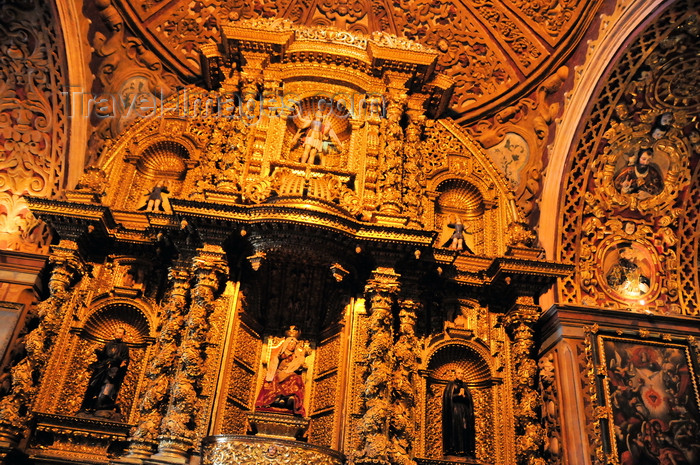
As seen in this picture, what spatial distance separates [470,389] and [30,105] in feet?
29.3

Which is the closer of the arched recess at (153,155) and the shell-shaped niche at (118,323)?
the shell-shaped niche at (118,323)

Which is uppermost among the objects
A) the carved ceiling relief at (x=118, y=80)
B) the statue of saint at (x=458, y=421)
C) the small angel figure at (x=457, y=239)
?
the carved ceiling relief at (x=118, y=80)

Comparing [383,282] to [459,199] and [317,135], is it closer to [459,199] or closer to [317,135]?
[459,199]

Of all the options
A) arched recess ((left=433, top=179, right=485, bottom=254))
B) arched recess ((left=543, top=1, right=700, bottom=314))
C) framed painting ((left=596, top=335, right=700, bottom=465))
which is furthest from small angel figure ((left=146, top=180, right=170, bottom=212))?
framed painting ((left=596, top=335, right=700, bottom=465))

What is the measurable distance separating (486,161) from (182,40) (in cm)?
626

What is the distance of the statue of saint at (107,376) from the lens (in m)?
9.37

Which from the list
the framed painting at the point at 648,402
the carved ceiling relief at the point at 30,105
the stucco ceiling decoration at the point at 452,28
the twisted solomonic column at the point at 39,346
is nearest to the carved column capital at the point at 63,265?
the twisted solomonic column at the point at 39,346

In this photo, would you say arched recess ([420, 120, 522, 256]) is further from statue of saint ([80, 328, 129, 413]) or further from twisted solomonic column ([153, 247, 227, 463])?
statue of saint ([80, 328, 129, 413])

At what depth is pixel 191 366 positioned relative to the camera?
28.5 ft

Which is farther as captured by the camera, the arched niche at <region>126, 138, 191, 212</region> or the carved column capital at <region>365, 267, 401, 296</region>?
the arched niche at <region>126, 138, 191, 212</region>

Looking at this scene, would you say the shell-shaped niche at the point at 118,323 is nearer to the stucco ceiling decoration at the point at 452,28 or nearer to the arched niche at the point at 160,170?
the arched niche at the point at 160,170

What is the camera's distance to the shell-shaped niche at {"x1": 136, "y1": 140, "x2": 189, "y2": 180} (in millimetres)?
11711

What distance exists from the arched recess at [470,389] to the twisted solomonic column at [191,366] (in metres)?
3.37

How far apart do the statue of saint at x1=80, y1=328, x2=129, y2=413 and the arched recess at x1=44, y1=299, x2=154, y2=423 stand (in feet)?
0.38
